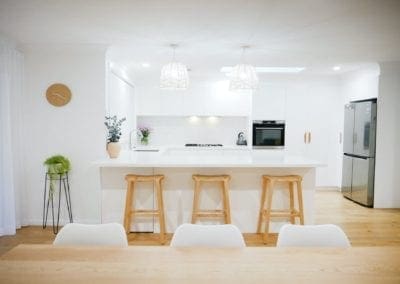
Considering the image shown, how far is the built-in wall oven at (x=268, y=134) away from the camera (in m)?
5.95

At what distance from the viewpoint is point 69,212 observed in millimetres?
3867

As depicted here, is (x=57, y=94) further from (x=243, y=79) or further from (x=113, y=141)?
(x=243, y=79)

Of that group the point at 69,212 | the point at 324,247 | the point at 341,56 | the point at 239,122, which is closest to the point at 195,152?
the point at 239,122

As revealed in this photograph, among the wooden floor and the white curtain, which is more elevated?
the white curtain

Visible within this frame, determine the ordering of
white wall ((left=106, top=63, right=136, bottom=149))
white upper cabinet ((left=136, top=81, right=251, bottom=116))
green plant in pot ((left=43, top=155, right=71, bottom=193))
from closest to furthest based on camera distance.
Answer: green plant in pot ((left=43, top=155, right=71, bottom=193)), white wall ((left=106, top=63, right=136, bottom=149)), white upper cabinet ((left=136, top=81, right=251, bottom=116))

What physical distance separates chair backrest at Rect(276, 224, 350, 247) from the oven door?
429 cm

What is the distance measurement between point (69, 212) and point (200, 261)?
3.03 metres

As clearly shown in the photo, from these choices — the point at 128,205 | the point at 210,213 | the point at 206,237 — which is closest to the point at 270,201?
the point at 210,213

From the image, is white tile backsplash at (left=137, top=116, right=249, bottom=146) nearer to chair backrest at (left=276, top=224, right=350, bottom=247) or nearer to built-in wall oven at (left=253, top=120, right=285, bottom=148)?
built-in wall oven at (left=253, top=120, right=285, bottom=148)

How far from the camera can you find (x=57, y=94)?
3.83 meters

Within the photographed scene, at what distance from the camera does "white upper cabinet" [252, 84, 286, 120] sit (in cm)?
601

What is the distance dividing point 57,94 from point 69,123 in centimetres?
40

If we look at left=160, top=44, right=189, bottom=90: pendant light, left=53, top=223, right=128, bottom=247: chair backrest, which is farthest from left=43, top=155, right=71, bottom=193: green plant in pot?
left=53, top=223, right=128, bottom=247: chair backrest

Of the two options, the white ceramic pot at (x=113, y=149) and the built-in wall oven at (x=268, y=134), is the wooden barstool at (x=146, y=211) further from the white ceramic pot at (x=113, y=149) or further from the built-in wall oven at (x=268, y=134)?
the built-in wall oven at (x=268, y=134)
